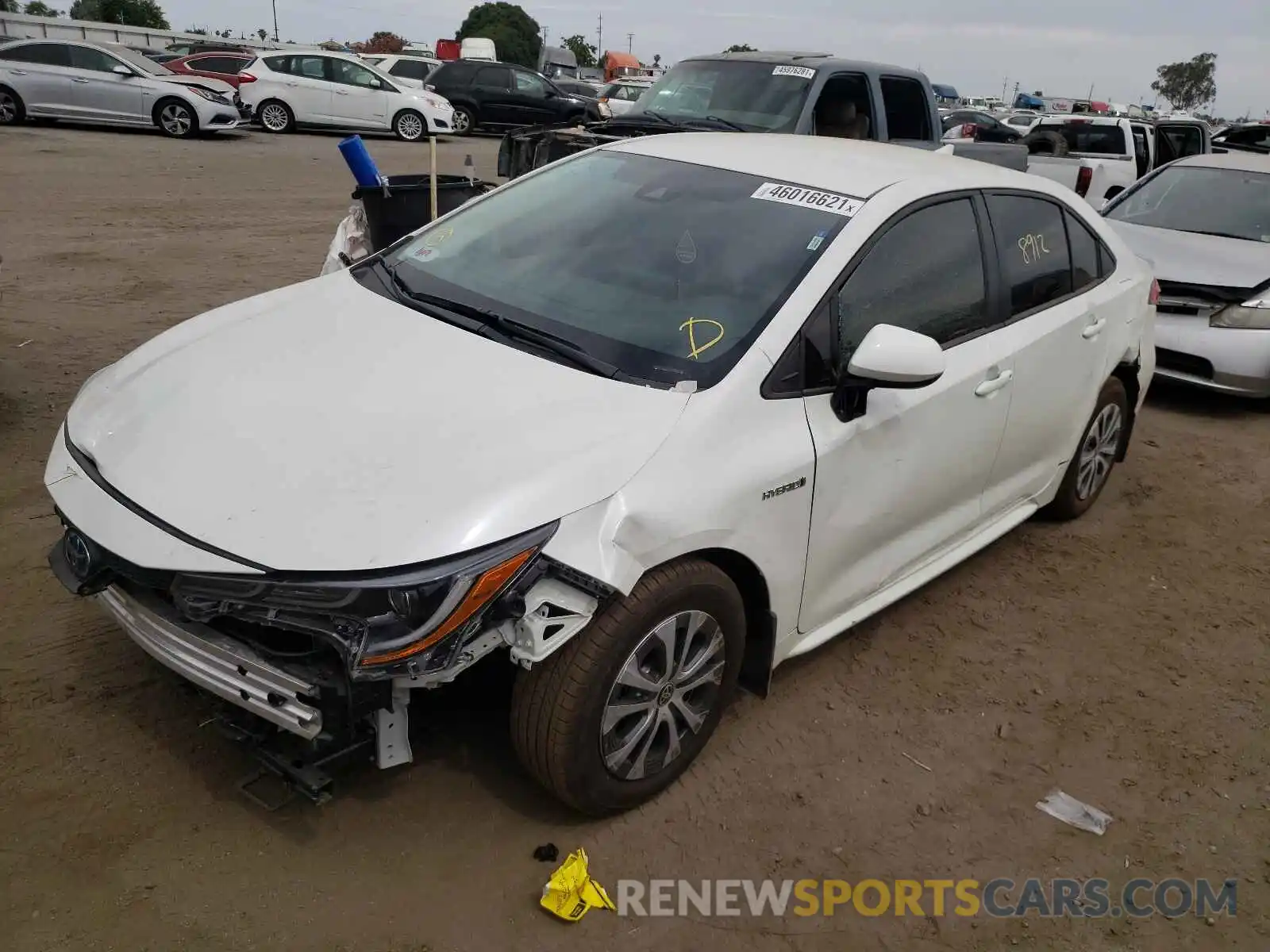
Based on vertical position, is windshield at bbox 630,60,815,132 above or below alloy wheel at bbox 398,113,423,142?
above

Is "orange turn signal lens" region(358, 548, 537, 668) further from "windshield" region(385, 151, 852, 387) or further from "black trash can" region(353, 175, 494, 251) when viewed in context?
"black trash can" region(353, 175, 494, 251)

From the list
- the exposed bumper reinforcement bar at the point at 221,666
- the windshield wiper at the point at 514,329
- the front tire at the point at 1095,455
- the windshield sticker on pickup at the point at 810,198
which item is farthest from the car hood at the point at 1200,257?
the exposed bumper reinforcement bar at the point at 221,666

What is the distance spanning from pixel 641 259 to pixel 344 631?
1583 mm

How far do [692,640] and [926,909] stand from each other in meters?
0.93

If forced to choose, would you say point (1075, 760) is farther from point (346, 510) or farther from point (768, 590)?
point (346, 510)

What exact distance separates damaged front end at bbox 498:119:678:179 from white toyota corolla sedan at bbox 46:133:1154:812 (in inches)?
139

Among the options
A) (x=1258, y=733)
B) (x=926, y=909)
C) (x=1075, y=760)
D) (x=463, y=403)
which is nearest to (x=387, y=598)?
(x=463, y=403)

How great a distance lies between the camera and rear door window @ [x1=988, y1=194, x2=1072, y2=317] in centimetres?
372

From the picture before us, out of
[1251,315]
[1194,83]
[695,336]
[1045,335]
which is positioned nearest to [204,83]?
[1251,315]

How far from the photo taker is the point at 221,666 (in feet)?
7.73

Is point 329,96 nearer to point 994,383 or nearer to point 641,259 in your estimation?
point 641,259

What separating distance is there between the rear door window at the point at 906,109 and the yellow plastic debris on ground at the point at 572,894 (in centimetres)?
763

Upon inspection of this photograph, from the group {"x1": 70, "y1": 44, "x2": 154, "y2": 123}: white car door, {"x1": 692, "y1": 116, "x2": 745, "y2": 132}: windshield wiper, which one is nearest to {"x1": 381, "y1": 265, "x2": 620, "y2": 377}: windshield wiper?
{"x1": 692, "y1": 116, "x2": 745, "y2": 132}: windshield wiper

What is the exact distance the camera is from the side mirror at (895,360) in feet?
9.08
